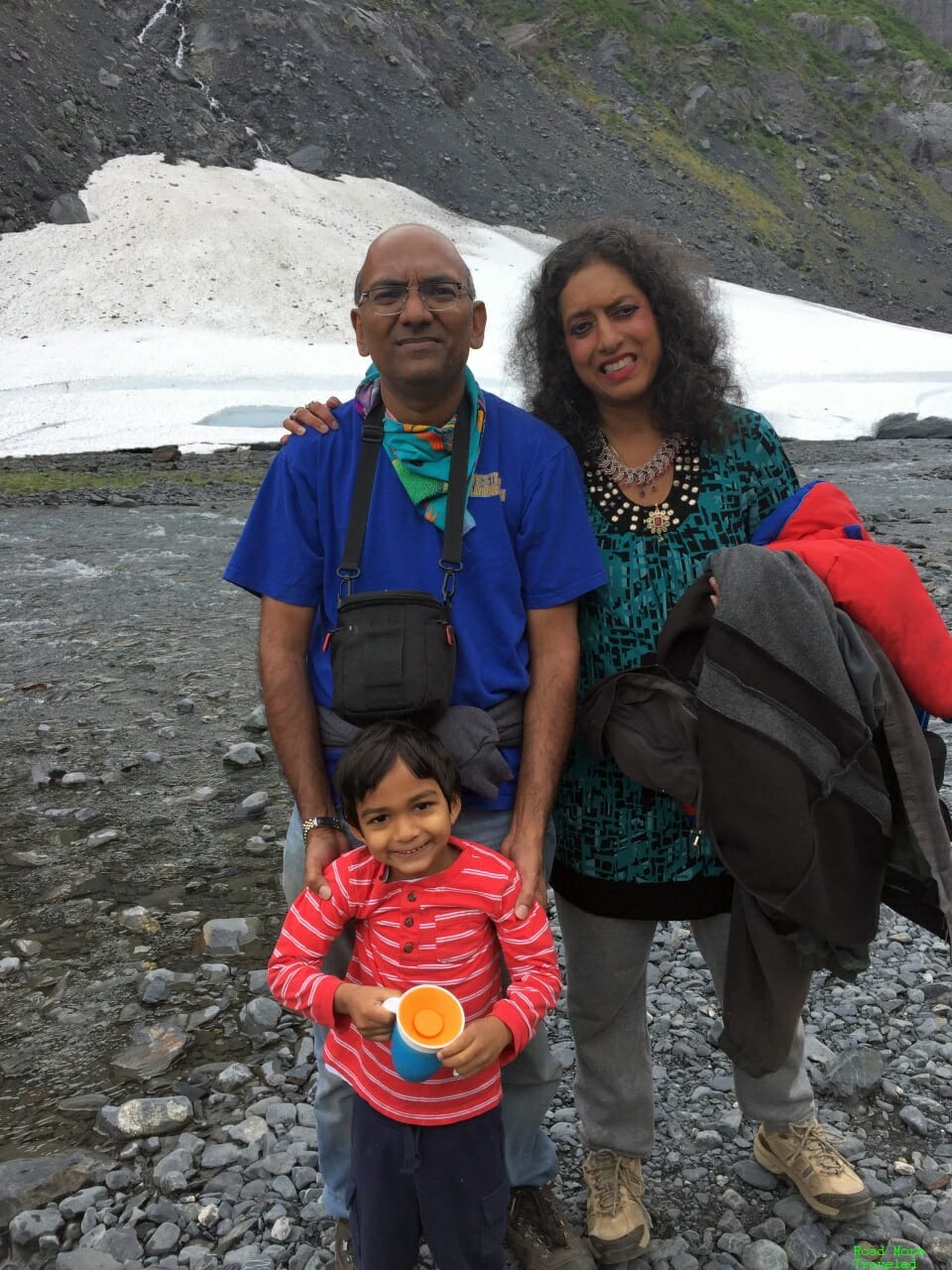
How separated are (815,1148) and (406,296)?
8.81 ft

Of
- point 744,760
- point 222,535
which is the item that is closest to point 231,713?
point 744,760

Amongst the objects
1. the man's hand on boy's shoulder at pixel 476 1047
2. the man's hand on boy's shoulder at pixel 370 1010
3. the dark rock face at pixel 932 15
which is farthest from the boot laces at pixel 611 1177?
the dark rock face at pixel 932 15

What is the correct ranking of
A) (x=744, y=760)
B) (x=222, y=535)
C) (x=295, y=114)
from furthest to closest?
(x=295, y=114), (x=222, y=535), (x=744, y=760)

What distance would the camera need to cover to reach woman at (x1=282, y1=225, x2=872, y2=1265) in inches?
115

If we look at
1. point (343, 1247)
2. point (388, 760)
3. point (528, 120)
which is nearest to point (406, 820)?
point (388, 760)

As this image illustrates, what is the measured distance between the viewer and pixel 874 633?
8.25 ft

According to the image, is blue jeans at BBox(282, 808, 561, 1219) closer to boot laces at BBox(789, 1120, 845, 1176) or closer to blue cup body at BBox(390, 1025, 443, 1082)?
blue cup body at BBox(390, 1025, 443, 1082)

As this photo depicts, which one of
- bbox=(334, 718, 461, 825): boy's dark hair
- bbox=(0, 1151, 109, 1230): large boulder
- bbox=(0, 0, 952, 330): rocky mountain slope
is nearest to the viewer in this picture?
bbox=(334, 718, 461, 825): boy's dark hair

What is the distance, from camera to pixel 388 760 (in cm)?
241

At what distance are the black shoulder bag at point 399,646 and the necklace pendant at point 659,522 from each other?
579 mm

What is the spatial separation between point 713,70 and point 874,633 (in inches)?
2978

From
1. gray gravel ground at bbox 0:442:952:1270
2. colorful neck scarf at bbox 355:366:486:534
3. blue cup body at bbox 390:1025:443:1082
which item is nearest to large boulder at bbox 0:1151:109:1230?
Result: gray gravel ground at bbox 0:442:952:1270

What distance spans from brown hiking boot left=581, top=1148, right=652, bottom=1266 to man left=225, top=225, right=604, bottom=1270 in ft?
1.68

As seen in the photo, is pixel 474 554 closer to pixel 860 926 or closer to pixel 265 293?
pixel 860 926
